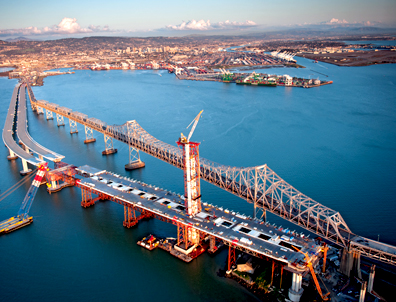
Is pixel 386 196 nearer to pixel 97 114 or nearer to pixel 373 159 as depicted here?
pixel 373 159

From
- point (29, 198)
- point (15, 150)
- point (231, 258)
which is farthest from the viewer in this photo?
point (15, 150)

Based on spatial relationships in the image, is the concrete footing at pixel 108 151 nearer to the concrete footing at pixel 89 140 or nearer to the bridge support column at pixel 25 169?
the concrete footing at pixel 89 140

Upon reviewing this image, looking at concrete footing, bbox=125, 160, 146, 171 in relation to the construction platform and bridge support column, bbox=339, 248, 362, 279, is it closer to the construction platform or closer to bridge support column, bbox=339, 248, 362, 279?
the construction platform

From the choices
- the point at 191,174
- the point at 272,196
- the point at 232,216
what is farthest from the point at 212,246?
the point at 272,196

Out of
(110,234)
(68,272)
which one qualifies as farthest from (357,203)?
(68,272)

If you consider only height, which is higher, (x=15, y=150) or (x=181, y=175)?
(x=15, y=150)

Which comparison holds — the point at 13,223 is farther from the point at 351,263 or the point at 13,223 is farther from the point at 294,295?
the point at 351,263

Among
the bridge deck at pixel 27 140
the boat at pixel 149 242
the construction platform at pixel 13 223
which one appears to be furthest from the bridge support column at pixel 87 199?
the boat at pixel 149 242
